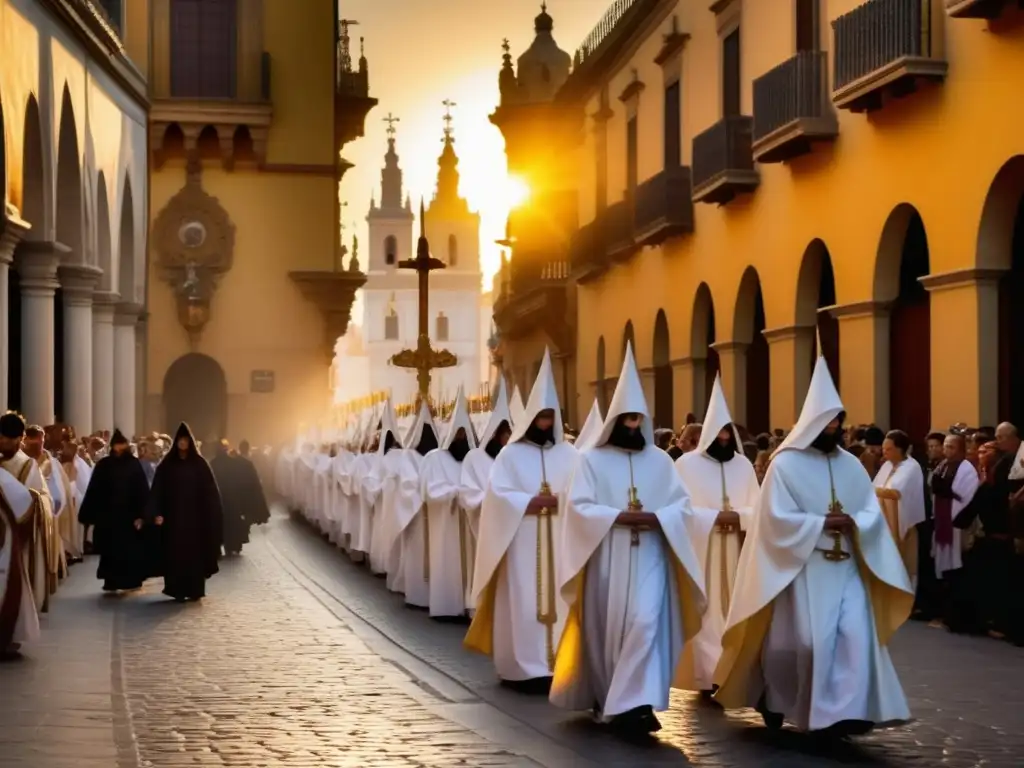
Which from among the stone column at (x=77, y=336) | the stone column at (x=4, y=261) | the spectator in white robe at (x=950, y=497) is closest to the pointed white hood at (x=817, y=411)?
the spectator in white robe at (x=950, y=497)

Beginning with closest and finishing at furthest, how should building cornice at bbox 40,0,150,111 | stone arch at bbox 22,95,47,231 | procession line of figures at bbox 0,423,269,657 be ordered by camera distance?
procession line of figures at bbox 0,423,269,657, stone arch at bbox 22,95,47,231, building cornice at bbox 40,0,150,111

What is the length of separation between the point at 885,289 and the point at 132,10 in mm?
27758

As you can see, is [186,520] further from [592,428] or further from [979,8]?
[979,8]

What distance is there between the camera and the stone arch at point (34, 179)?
27.4 m

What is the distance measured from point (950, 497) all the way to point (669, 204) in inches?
550

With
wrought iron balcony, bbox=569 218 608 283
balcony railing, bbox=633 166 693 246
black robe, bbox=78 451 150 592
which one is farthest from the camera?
wrought iron balcony, bbox=569 218 608 283

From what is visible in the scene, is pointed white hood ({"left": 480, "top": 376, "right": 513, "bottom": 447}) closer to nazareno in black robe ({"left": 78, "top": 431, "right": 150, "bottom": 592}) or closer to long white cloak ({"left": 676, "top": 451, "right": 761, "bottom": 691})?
long white cloak ({"left": 676, "top": 451, "right": 761, "bottom": 691})

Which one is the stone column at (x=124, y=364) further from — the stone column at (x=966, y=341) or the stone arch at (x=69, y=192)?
the stone column at (x=966, y=341)

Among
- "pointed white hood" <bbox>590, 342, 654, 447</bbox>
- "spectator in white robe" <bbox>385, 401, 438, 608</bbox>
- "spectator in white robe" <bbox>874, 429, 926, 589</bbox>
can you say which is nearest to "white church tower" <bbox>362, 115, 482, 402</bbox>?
"spectator in white robe" <bbox>385, 401, 438, 608</bbox>

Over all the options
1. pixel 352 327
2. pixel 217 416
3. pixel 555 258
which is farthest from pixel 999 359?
pixel 352 327

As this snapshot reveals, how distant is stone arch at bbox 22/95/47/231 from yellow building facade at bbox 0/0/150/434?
0.01 metres

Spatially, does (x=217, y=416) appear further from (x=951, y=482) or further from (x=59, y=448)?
(x=951, y=482)

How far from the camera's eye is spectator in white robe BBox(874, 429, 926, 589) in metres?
17.4

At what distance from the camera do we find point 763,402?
28.6m
